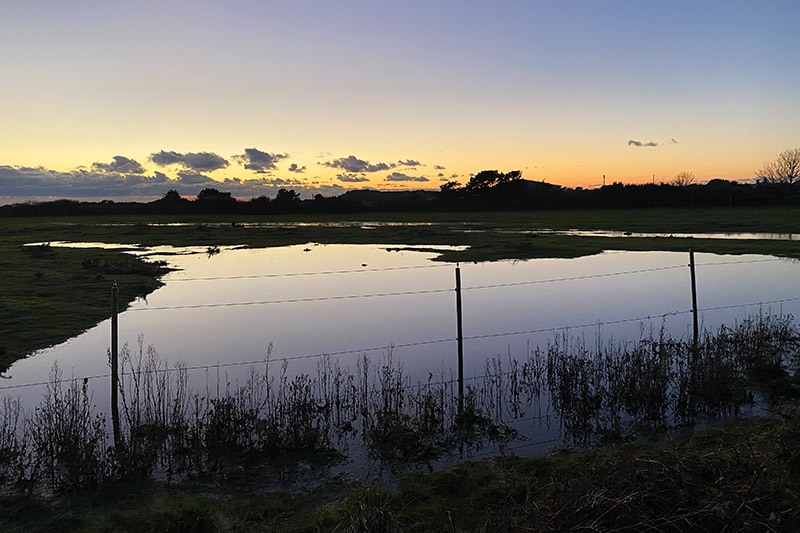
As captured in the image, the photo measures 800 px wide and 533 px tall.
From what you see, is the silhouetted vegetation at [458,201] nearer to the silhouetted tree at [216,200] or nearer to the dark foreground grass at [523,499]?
the silhouetted tree at [216,200]

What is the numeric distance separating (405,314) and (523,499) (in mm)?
12268

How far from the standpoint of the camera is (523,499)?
679 cm

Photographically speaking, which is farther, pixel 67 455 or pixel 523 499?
pixel 67 455

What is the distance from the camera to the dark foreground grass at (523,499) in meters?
4.77

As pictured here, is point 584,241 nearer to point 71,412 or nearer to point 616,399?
point 616,399

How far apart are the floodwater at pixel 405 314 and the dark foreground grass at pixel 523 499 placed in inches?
87.3

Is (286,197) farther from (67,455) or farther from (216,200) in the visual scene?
(67,455)

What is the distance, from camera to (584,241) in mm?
42969

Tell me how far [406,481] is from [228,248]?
4004cm

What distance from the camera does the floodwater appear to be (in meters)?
13.9

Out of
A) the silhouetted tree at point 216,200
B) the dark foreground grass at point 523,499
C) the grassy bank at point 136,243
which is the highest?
the silhouetted tree at point 216,200

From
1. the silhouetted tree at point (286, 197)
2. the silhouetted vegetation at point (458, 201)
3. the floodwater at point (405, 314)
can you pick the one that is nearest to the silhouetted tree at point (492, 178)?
the silhouetted vegetation at point (458, 201)

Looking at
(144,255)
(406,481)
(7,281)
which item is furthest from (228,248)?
(406,481)

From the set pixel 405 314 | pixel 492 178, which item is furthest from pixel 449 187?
pixel 405 314
